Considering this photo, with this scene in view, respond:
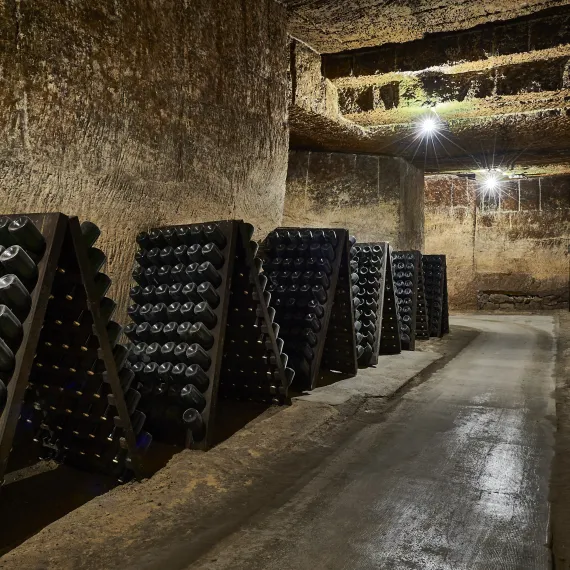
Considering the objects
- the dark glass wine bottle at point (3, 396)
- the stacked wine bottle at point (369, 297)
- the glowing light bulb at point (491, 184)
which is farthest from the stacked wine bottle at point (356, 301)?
the glowing light bulb at point (491, 184)

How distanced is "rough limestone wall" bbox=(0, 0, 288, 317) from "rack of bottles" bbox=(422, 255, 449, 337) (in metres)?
3.81

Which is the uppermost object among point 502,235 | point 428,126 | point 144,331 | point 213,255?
point 428,126

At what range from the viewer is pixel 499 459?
2.58m

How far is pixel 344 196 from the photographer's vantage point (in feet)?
26.9

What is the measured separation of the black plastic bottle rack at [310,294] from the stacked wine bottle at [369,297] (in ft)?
1.78

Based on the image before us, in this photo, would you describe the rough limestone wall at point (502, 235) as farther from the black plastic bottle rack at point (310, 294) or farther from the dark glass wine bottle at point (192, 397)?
the dark glass wine bottle at point (192, 397)

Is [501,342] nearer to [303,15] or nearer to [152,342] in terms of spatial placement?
[303,15]

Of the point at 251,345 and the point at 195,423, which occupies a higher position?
the point at 251,345

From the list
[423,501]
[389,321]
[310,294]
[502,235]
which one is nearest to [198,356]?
[423,501]

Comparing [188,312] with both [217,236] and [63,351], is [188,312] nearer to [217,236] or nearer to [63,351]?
[217,236]

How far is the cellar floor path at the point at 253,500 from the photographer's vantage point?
1.70 metres

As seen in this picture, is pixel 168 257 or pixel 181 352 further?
pixel 168 257

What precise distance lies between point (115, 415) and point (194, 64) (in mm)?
3029

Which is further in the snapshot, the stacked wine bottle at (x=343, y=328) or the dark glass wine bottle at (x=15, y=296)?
the stacked wine bottle at (x=343, y=328)
